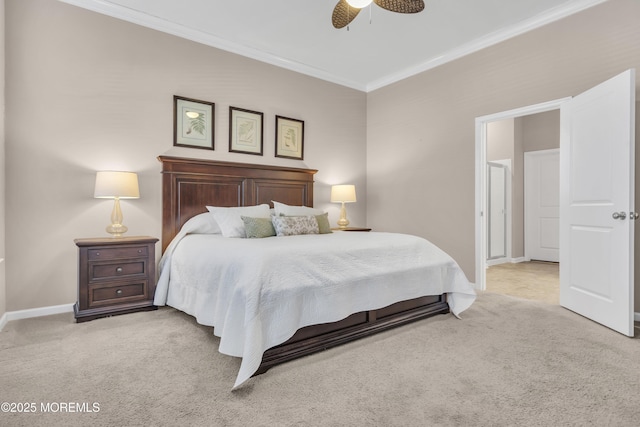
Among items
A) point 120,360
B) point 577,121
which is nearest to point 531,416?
point 120,360

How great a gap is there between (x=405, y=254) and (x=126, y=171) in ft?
9.17

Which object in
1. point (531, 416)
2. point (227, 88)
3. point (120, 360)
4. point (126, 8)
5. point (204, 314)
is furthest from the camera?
point (227, 88)

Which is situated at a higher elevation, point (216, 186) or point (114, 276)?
point (216, 186)

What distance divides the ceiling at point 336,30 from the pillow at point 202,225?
203 centimetres

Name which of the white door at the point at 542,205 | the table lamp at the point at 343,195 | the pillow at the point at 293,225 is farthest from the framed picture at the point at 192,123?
the white door at the point at 542,205

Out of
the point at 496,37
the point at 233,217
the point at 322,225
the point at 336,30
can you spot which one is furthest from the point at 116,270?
the point at 496,37

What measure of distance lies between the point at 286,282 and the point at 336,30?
304 cm

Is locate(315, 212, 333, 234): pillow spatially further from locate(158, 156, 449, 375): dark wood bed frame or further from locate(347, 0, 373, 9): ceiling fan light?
locate(347, 0, 373, 9): ceiling fan light

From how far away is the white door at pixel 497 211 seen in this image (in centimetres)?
612

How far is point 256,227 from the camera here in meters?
3.24

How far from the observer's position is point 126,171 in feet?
11.2

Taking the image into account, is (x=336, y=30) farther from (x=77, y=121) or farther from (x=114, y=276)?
(x=114, y=276)

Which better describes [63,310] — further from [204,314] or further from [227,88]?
[227,88]

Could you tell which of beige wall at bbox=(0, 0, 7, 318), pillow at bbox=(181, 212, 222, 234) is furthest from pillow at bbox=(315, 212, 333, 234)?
beige wall at bbox=(0, 0, 7, 318)
